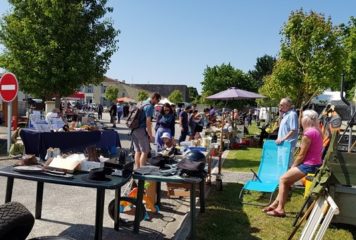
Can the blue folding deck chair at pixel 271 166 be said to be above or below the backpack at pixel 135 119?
below

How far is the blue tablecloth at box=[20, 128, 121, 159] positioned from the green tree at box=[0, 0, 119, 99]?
750cm

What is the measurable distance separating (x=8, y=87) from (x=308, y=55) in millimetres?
16470

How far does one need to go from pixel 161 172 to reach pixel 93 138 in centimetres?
713

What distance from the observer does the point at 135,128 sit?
7.63 meters

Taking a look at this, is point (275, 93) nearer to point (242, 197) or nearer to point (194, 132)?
point (194, 132)

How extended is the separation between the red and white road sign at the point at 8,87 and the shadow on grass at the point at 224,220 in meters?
6.52

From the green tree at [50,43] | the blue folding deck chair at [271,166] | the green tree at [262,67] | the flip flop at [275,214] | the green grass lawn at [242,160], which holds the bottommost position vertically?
the flip flop at [275,214]

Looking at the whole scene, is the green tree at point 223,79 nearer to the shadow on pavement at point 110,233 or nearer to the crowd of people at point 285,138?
the crowd of people at point 285,138

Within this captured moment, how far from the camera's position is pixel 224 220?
574 centimetres

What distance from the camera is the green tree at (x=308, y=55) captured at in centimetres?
2141

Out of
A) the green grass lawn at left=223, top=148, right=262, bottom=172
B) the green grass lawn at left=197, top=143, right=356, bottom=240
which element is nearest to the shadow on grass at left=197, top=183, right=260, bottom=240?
the green grass lawn at left=197, top=143, right=356, bottom=240

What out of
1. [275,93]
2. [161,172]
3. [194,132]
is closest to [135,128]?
[161,172]

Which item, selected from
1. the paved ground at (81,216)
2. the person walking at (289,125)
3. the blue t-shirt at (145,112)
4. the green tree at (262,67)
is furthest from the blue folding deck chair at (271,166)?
the green tree at (262,67)

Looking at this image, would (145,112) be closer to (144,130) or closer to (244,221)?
(144,130)
